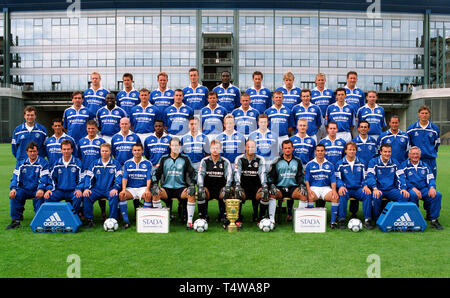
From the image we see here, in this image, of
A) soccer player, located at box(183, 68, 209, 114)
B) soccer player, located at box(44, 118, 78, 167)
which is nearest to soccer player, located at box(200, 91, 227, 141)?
soccer player, located at box(183, 68, 209, 114)

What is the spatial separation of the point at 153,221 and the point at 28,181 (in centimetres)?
255

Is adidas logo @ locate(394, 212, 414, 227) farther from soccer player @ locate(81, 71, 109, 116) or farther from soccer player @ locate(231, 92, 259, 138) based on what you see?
soccer player @ locate(81, 71, 109, 116)

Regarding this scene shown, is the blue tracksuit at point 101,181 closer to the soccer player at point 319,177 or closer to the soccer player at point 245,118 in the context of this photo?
the soccer player at point 245,118

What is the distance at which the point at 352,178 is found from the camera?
6.77 meters

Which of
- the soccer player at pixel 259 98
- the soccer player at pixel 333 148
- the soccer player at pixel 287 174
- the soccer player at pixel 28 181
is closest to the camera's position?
the soccer player at pixel 28 181

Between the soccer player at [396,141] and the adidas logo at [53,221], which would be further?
the soccer player at [396,141]

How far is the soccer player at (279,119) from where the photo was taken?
8102mm

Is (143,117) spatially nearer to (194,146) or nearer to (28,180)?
(194,146)

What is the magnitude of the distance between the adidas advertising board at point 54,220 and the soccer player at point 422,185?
19.1ft

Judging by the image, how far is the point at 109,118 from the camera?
8.14 metres

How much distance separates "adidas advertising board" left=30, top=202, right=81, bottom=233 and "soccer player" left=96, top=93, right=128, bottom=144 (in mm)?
2336

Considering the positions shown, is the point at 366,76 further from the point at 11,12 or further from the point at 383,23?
the point at 11,12

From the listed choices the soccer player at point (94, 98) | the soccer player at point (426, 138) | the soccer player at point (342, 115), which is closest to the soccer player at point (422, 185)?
the soccer player at point (426, 138)
